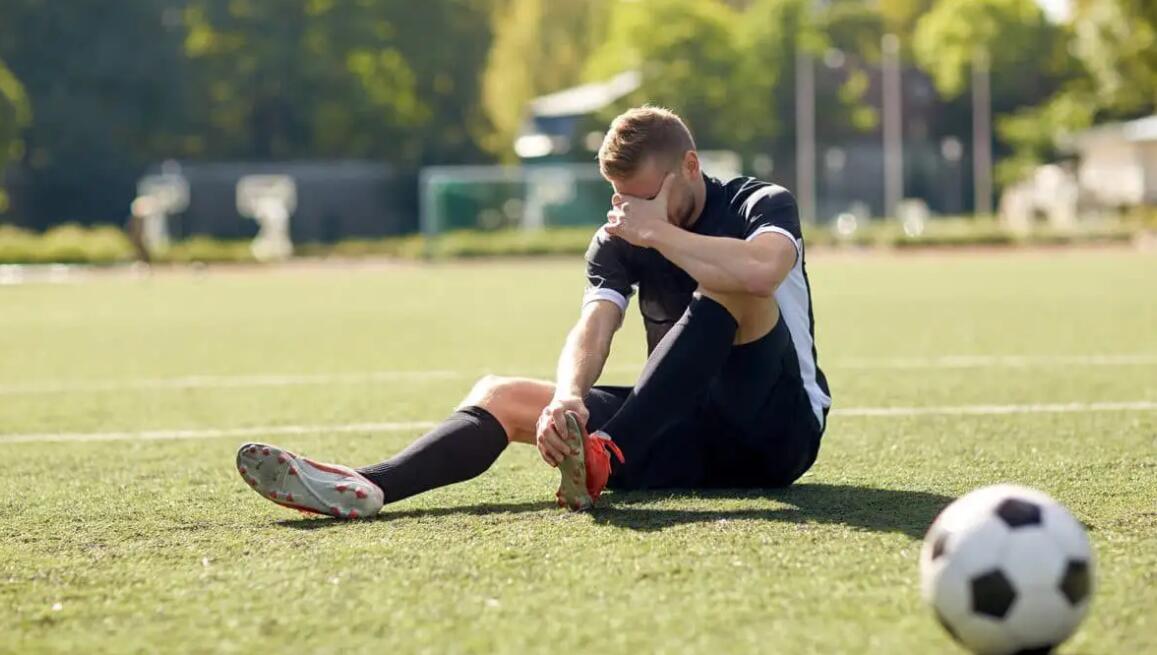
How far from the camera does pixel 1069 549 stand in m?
3.07

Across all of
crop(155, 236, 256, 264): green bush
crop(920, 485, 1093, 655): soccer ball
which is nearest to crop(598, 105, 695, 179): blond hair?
crop(920, 485, 1093, 655): soccer ball

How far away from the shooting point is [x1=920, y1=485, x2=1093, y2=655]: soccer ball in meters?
2.98

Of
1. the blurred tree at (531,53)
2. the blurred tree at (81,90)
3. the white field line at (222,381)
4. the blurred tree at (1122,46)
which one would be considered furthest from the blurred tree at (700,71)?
the white field line at (222,381)

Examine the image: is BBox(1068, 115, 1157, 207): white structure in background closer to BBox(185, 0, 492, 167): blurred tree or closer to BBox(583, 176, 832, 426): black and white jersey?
BBox(185, 0, 492, 167): blurred tree

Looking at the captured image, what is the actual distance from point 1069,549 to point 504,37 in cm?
6586

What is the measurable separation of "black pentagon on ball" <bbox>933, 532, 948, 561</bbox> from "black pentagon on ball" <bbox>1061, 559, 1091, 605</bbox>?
0.24 metres

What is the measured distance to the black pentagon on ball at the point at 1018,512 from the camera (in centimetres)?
313

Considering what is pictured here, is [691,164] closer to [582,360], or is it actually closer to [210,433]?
[582,360]

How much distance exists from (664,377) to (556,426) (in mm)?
329

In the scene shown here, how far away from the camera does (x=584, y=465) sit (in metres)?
4.43

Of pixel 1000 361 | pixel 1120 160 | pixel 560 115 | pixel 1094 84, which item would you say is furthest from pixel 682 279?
pixel 560 115

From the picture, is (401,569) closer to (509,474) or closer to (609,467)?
(609,467)

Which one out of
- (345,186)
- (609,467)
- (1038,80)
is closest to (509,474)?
(609,467)

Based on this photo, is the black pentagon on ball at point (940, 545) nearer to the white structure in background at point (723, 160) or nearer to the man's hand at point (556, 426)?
the man's hand at point (556, 426)
